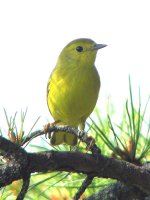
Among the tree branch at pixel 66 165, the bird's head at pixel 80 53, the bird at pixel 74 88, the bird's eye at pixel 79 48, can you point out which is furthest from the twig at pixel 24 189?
the bird's eye at pixel 79 48

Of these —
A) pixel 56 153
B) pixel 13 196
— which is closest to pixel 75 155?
pixel 56 153

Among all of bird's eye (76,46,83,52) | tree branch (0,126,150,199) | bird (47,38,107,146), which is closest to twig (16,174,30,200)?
tree branch (0,126,150,199)

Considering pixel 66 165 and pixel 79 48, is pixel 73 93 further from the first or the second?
pixel 66 165

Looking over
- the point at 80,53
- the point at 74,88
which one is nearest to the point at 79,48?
the point at 80,53

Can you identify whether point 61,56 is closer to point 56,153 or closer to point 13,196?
point 13,196

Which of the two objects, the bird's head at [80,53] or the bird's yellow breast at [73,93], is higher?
the bird's head at [80,53]

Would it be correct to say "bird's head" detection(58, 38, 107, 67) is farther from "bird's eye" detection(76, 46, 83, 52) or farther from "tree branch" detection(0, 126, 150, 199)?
"tree branch" detection(0, 126, 150, 199)

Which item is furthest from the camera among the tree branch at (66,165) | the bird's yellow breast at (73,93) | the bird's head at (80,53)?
the bird's head at (80,53)

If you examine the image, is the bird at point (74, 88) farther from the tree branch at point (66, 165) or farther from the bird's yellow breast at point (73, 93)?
the tree branch at point (66, 165)
